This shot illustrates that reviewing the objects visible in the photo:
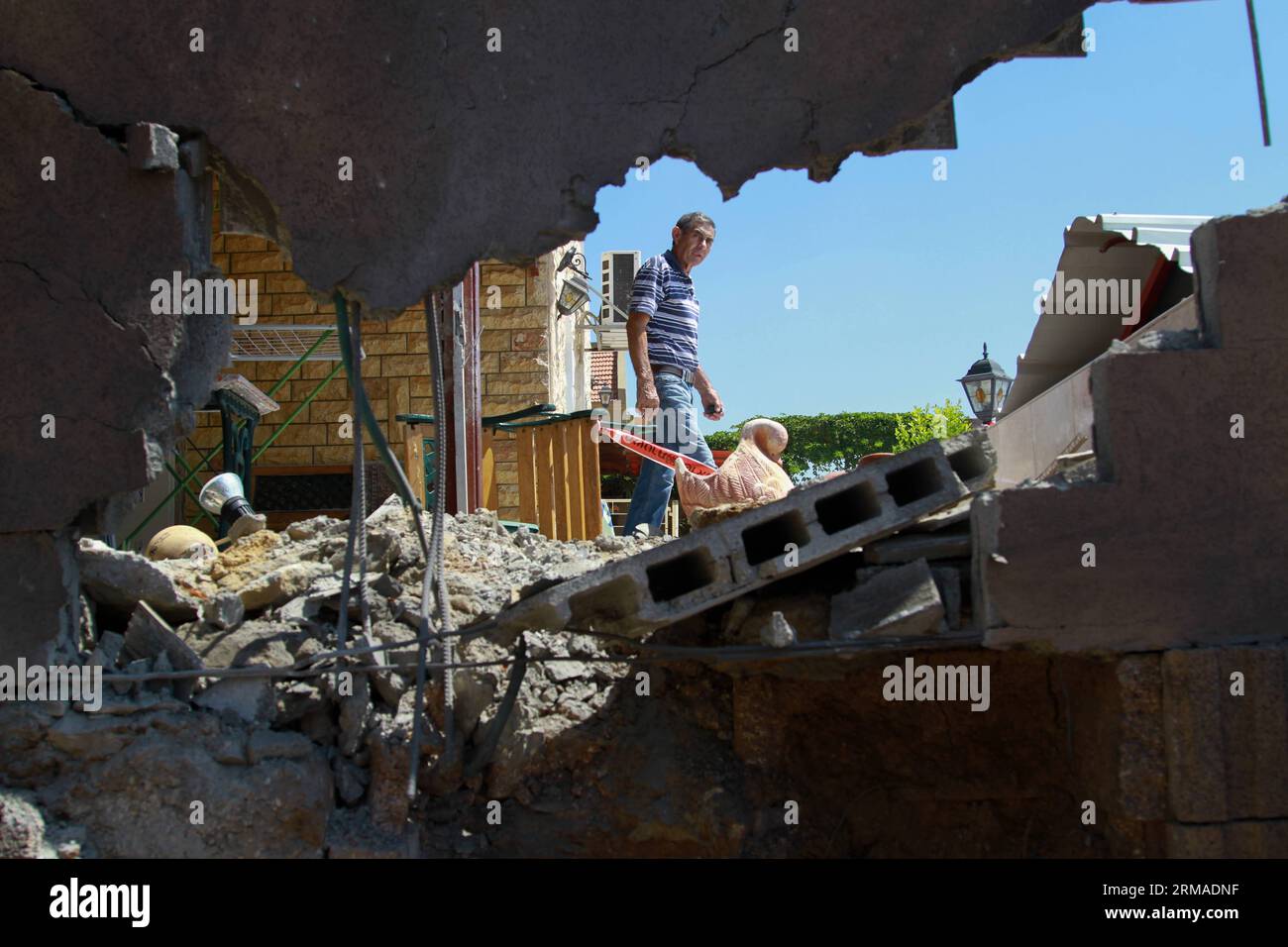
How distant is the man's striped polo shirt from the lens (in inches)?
280

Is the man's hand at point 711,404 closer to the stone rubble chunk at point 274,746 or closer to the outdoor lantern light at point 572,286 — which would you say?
the stone rubble chunk at point 274,746

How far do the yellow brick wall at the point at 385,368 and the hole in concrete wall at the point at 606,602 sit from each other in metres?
8.89

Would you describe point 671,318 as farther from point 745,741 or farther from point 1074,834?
point 1074,834

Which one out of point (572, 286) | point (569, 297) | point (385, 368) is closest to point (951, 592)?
point (385, 368)

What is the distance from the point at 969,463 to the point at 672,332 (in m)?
2.79

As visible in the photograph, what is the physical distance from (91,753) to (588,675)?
82.4 inches

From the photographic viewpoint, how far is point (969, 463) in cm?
480

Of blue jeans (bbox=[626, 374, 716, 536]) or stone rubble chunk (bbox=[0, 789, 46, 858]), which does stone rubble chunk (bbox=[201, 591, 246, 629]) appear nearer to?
stone rubble chunk (bbox=[0, 789, 46, 858])

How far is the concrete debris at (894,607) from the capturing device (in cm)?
439

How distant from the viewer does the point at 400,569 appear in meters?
5.64

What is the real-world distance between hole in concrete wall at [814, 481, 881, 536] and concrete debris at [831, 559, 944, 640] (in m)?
0.27

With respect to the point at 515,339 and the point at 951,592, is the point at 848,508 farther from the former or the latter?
the point at 515,339

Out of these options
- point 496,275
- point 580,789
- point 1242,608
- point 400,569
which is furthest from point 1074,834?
point 496,275

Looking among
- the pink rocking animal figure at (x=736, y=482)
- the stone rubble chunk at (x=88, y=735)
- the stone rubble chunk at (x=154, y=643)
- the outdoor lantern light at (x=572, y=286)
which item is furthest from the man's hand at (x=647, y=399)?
the outdoor lantern light at (x=572, y=286)
